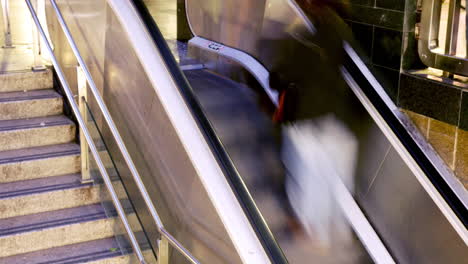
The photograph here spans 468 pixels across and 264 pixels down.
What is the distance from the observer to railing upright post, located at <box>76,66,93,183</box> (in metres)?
3.27

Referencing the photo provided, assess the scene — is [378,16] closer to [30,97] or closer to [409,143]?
[409,143]

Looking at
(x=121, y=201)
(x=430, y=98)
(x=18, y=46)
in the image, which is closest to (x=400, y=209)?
(x=430, y=98)

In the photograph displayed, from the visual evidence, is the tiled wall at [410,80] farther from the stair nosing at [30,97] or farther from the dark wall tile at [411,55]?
the stair nosing at [30,97]

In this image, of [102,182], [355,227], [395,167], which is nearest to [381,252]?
[355,227]

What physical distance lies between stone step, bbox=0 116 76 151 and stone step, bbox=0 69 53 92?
0.95 feet

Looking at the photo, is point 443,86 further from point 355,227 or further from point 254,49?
point 254,49

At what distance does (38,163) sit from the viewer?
343 centimetres

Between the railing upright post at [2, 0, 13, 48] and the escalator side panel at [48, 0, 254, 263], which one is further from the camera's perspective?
the railing upright post at [2, 0, 13, 48]

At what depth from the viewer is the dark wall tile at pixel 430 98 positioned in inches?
138

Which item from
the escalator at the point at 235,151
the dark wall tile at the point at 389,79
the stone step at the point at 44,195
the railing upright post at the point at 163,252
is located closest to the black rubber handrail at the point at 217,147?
the escalator at the point at 235,151

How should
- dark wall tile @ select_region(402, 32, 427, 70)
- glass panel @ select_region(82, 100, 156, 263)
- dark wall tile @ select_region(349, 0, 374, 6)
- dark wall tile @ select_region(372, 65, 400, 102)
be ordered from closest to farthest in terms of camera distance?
glass panel @ select_region(82, 100, 156, 263) → dark wall tile @ select_region(402, 32, 427, 70) → dark wall tile @ select_region(372, 65, 400, 102) → dark wall tile @ select_region(349, 0, 374, 6)

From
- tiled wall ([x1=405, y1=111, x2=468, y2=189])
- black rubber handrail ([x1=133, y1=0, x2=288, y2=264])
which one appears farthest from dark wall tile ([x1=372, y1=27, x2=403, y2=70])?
black rubber handrail ([x1=133, y1=0, x2=288, y2=264])

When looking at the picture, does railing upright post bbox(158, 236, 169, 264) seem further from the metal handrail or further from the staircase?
the staircase

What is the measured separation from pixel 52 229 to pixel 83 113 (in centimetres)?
61
